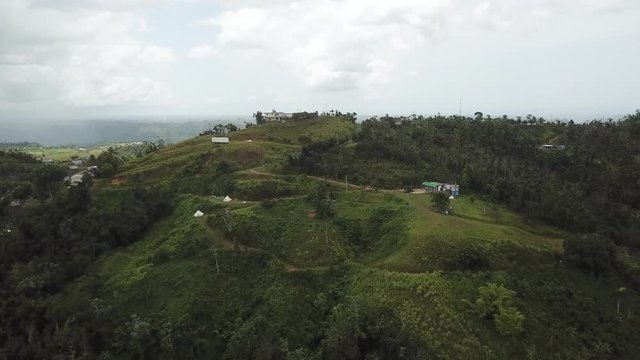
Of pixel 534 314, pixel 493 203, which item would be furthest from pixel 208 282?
pixel 493 203

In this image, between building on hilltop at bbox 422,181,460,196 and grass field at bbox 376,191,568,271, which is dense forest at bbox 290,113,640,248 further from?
grass field at bbox 376,191,568,271

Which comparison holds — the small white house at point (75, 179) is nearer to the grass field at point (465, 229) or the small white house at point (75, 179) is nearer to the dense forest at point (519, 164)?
the dense forest at point (519, 164)

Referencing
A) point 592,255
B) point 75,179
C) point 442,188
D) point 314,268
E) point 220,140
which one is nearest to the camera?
point 592,255

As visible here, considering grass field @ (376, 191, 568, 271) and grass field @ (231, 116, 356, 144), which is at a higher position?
grass field @ (231, 116, 356, 144)

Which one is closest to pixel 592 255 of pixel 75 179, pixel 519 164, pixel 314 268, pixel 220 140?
pixel 314 268

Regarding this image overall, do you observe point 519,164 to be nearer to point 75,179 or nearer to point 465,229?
point 465,229

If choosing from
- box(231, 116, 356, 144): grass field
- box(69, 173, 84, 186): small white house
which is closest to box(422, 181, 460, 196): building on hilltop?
box(231, 116, 356, 144): grass field

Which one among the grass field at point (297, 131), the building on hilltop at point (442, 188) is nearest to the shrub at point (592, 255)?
the building on hilltop at point (442, 188)
